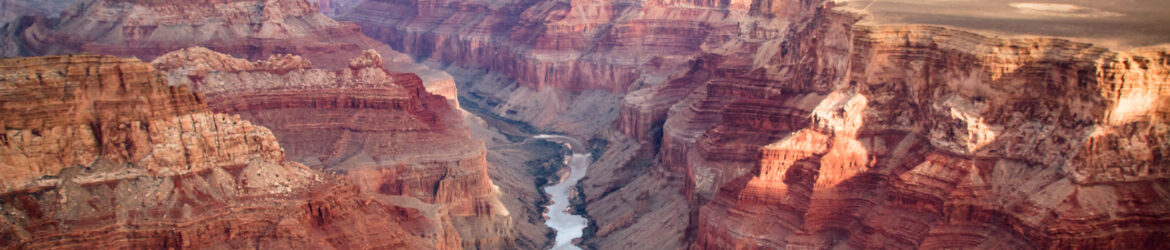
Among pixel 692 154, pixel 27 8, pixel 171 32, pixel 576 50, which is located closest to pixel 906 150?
pixel 692 154

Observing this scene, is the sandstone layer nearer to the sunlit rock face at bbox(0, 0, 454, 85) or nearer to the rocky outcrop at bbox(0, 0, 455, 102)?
the rocky outcrop at bbox(0, 0, 455, 102)

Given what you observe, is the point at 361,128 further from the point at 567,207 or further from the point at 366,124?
the point at 567,207

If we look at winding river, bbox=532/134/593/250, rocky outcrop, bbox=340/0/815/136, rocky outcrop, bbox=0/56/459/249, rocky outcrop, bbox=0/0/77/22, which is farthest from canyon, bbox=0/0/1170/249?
rocky outcrop, bbox=0/0/77/22

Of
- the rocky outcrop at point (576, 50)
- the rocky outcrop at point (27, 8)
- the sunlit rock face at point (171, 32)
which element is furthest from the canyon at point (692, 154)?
the rocky outcrop at point (27, 8)

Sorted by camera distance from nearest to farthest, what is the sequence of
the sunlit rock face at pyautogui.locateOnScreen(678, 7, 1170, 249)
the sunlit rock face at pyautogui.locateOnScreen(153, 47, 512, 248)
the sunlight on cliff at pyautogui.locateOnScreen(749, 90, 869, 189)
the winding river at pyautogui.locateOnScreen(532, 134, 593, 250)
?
the sunlit rock face at pyautogui.locateOnScreen(678, 7, 1170, 249) < the sunlight on cliff at pyautogui.locateOnScreen(749, 90, 869, 189) < the sunlit rock face at pyautogui.locateOnScreen(153, 47, 512, 248) < the winding river at pyautogui.locateOnScreen(532, 134, 593, 250)

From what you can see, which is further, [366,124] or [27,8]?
[27,8]

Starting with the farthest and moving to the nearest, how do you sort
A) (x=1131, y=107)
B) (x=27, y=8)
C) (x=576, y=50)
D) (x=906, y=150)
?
(x=576, y=50)
(x=27, y=8)
(x=906, y=150)
(x=1131, y=107)

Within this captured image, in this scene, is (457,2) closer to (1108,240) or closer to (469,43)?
(469,43)

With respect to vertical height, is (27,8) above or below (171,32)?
below
